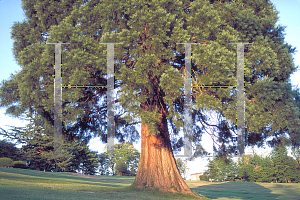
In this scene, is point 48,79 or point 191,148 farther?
point 191,148

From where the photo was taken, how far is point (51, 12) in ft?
39.8

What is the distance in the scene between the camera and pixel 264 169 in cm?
3434

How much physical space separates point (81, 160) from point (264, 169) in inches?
1026

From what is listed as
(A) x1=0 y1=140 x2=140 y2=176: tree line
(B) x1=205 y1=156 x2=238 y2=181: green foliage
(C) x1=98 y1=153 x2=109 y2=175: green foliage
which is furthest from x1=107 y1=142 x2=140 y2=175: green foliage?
(B) x1=205 y1=156 x2=238 y2=181: green foliage

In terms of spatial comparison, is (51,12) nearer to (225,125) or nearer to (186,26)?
(186,26)

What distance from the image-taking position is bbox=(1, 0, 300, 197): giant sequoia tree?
31.0 ft

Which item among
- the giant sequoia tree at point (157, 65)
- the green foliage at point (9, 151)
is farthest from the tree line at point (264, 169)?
the green foliage at point (9, 151)

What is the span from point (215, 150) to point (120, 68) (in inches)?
288

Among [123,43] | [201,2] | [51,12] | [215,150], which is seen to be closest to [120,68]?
[123,43]

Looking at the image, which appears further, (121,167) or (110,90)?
(121,167)

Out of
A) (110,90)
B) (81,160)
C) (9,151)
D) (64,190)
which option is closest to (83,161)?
(81,160)

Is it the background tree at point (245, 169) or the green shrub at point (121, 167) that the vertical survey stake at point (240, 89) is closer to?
the background tree at point (245, 169)

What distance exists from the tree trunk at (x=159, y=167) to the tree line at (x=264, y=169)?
2238 cm

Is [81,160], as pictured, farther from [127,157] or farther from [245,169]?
[245,169]
